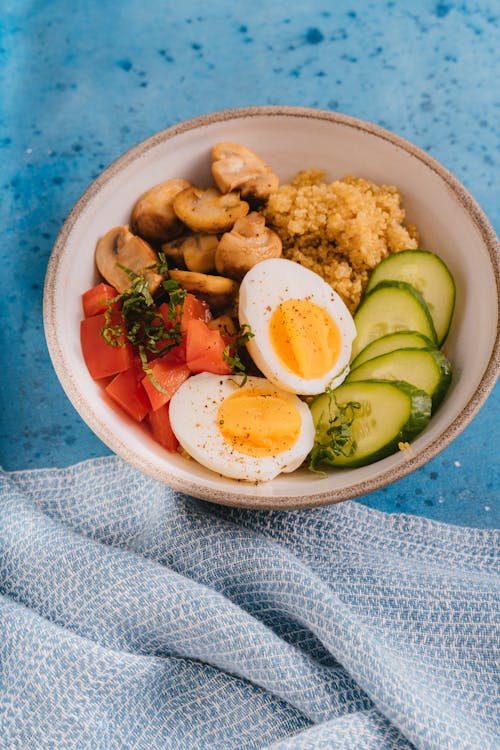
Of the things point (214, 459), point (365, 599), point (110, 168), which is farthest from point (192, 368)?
point (365, 599)

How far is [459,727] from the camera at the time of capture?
166 cm

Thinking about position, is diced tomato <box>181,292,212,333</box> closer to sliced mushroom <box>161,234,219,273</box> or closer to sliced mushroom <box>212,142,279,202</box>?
sliced mushroom <box>161,234,219,273</box>

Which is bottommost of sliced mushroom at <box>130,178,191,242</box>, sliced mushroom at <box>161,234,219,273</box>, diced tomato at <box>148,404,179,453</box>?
diced tomato at <box>148,404,179,453</box>

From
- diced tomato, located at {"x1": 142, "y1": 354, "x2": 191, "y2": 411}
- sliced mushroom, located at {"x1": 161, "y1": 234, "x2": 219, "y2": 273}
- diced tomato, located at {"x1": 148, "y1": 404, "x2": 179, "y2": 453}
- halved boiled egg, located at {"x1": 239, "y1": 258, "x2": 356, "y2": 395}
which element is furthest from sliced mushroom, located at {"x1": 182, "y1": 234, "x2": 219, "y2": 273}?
diced tomato, located at {"x1": 148, "y1": 404, "x2": 179, "y2": 453}

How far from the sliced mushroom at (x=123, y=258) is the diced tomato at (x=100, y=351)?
3.7 inches

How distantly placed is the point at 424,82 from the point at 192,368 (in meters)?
1.10

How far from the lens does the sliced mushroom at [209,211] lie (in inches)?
72.9

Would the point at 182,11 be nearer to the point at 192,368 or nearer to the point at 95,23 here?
the point at 95,23

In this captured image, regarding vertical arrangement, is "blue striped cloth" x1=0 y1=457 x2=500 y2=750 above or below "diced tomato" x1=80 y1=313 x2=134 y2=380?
below

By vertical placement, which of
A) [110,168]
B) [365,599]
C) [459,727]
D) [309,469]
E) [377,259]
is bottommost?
[459,727]

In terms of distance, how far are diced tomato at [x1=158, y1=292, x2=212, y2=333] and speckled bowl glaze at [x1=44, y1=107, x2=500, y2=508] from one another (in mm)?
218

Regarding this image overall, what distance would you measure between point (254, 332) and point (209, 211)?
1.04ft

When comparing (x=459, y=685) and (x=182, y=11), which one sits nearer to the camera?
(x=459, y=685)

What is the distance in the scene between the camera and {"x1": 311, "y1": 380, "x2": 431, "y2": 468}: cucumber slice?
1699 millimetres
